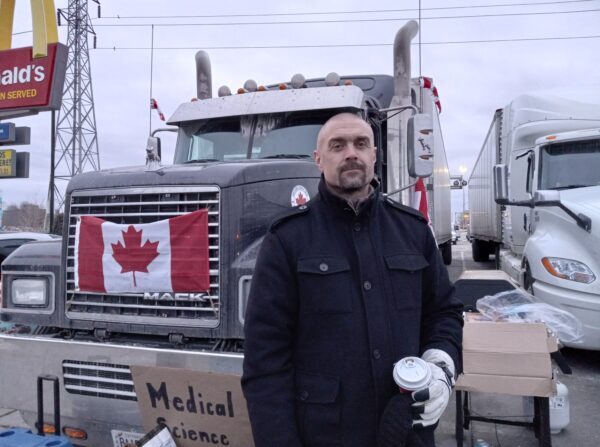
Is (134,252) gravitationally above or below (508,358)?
above

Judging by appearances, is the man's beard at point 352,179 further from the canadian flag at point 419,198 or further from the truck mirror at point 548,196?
the truck mirror at point 548,196

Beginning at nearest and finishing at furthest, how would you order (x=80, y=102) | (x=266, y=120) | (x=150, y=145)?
1. (x=266, y=120)
2. (x=150, y=145)
3. (x=80, y=102)

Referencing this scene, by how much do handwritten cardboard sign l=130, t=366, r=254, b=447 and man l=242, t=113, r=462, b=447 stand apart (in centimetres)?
98

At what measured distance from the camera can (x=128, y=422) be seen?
3189 mm

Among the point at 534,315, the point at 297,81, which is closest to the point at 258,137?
the point at 297,81

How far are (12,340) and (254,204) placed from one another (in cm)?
181

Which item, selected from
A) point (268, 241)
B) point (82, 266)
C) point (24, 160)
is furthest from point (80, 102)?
point (268, 241)

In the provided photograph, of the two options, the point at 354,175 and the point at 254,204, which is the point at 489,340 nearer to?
the point at 254,204

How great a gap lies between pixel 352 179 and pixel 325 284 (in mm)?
414

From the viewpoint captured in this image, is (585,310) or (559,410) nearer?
(559,410)

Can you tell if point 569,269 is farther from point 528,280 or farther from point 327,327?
point 327,327

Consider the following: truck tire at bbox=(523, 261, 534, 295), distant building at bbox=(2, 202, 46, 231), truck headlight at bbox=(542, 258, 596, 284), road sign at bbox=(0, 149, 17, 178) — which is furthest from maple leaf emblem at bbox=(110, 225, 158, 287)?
distant building at bbox=(2, 202, 46, 231)

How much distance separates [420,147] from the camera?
4348mm

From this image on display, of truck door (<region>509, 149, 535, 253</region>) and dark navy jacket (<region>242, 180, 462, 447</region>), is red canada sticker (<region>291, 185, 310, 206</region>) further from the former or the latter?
truck door (<region>509, 149, 535, 253</region>)
